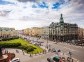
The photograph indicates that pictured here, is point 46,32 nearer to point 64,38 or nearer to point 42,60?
point 64,38

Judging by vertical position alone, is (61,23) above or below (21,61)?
above

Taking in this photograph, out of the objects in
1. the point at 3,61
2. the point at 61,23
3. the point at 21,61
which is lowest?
the point at 21,61

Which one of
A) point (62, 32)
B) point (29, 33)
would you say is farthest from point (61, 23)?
point (29, 33)

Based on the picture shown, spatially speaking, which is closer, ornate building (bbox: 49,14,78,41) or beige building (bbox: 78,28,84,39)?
ornate building (bbox: 49,14,78,41)

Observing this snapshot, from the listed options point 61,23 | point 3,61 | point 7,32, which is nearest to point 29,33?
point 7,32

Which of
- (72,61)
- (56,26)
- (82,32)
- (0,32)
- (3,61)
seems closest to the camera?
(3,61)

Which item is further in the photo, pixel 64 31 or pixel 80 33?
pixel 80 33

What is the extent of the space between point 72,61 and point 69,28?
55.2m

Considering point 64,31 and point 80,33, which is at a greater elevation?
point 64,31

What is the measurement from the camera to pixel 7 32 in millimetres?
124312

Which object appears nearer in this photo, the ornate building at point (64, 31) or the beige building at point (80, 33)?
the ornate building at point (64, 31)

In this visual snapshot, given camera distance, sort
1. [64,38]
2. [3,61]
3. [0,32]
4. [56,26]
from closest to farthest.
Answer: [3,61] < [64,38] < [56,26] < [0,32]

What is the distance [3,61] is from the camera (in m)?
18.8

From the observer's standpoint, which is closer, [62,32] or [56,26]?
[62,32]
